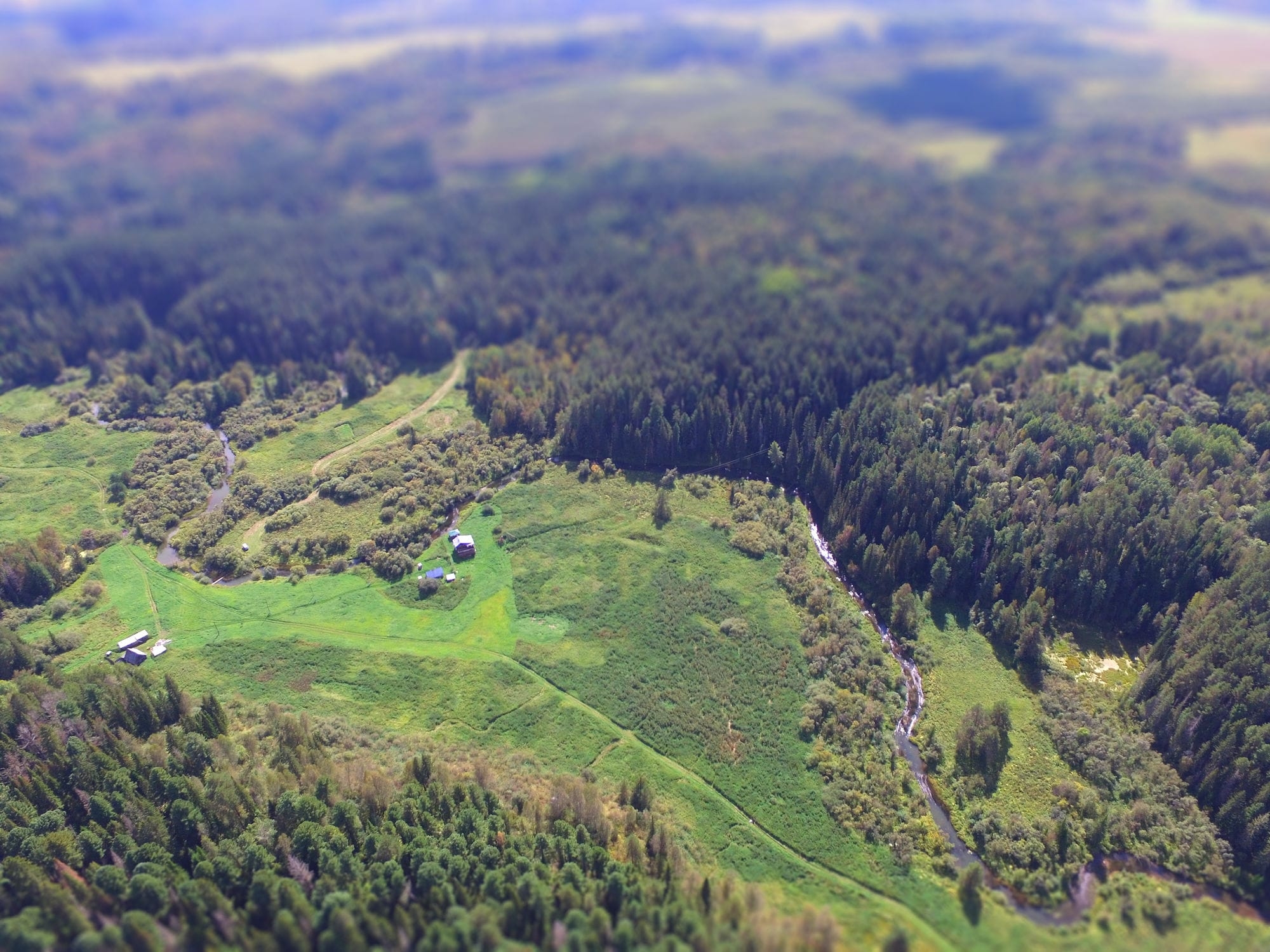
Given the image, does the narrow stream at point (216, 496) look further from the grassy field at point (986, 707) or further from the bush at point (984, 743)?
the bush at point (984, 743)

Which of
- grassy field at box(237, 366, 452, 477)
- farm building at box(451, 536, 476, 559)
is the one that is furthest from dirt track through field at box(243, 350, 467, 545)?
farm building at box(451, 536, 476, 559)

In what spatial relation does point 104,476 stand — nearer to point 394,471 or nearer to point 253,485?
point 253,485

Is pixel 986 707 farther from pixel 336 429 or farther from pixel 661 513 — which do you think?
pixel 336 429

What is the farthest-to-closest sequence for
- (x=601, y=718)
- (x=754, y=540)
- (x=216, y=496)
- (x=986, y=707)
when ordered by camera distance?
(x=216, y=496), (x=754, y=540), (x=601, y=718), (x=986, y=707)

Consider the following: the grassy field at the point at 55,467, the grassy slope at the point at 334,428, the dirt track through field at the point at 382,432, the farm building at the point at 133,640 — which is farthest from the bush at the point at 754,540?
the grassy field at the point at 55,467

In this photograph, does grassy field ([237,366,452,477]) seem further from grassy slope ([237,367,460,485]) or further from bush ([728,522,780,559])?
bush ([728,522,780,559])

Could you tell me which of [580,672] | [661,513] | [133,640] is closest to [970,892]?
[580,672]
